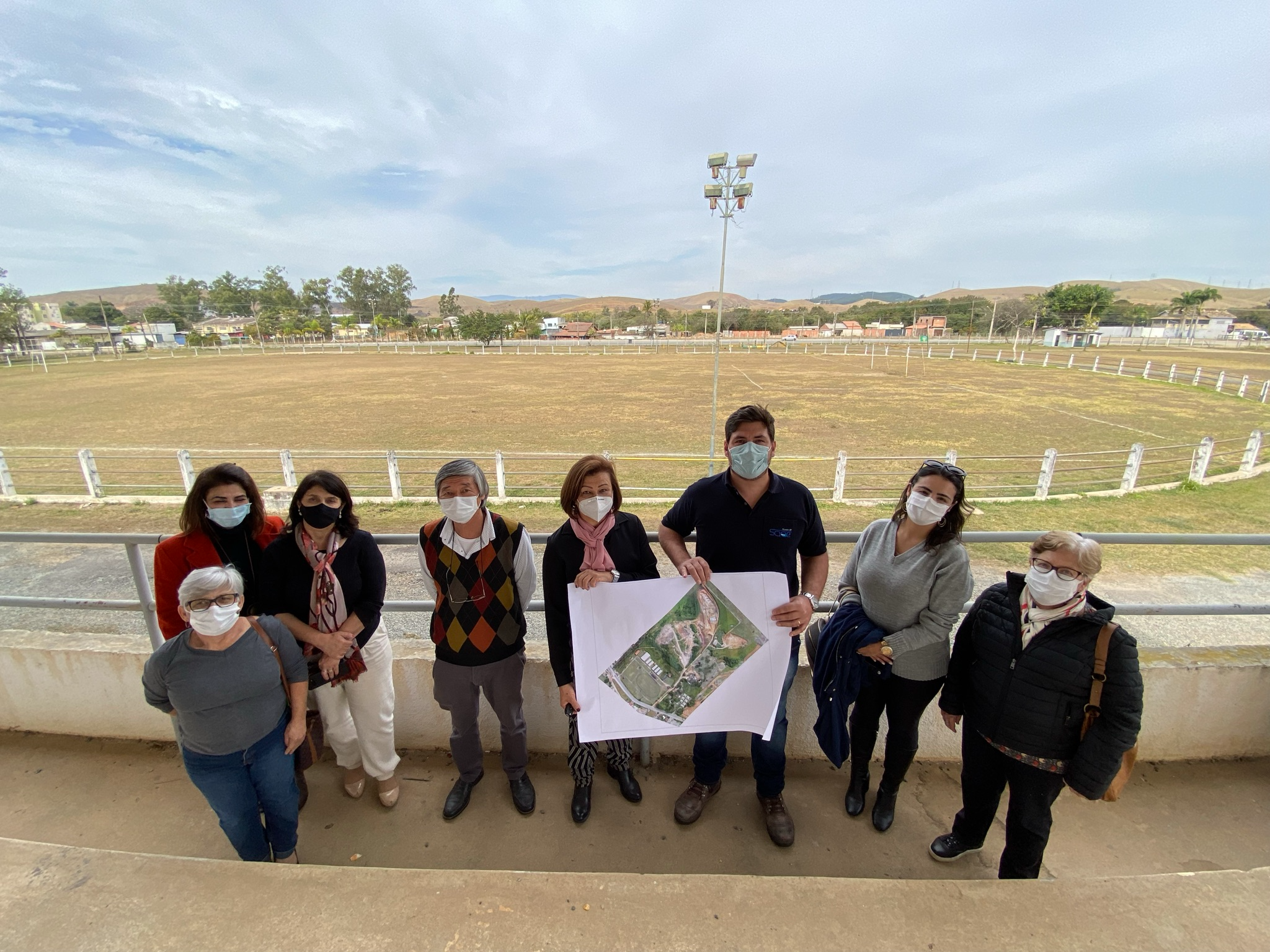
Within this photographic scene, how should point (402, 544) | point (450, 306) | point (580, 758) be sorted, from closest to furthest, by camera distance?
point (580, 758)
point (402, 544)
point (450, 306)

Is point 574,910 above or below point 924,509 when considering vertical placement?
below

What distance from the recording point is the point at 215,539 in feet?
7.61

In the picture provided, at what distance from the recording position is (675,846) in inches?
92.4

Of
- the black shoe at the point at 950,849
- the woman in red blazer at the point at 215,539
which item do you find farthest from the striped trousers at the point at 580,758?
the woman in red blazer at the point at 215,539

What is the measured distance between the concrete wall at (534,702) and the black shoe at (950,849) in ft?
1.69

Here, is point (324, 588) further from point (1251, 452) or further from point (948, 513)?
point (1251, 452)

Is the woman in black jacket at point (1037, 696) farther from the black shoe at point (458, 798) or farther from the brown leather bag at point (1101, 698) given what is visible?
the black shoe at point (458, 798)

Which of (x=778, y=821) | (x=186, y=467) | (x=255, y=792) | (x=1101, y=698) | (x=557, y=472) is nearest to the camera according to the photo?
(x=1101, y=698)

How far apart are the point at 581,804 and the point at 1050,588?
206cm

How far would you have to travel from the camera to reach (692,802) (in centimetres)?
247

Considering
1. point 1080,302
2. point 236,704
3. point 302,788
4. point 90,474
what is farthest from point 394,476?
point 1080,302

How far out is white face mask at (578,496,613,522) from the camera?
89.4 inches

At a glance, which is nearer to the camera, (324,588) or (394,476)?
(324,588)

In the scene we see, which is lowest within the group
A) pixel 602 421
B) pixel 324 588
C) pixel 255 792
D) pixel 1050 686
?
pixel 602 421
